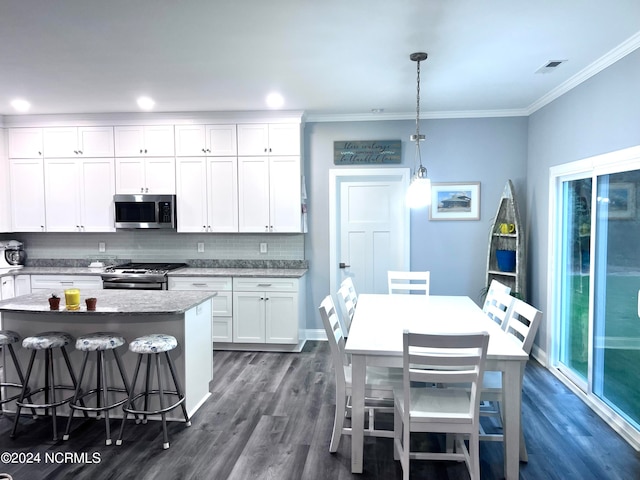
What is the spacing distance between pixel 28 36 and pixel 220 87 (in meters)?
1.49

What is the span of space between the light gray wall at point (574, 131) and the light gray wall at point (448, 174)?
0.99ft

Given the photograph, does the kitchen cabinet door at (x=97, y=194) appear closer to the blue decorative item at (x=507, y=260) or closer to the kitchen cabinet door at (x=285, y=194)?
the kitchen cabinet door at (x=285, y=194)

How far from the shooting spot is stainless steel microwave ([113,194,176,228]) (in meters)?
4.91

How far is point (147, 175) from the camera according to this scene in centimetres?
497

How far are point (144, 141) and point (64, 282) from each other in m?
1.81

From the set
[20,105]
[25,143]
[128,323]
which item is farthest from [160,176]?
[128,323]

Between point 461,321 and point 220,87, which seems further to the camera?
point 220,87

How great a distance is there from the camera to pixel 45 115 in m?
5.02

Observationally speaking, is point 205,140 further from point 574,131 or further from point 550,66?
point 574,131

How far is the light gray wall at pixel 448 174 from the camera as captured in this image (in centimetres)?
484

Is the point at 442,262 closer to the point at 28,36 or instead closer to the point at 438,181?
the point at 438,181

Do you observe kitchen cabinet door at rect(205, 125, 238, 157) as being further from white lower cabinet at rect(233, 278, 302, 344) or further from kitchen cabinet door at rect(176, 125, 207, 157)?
white lower cabinet at rect(233, 278, 302, 344)

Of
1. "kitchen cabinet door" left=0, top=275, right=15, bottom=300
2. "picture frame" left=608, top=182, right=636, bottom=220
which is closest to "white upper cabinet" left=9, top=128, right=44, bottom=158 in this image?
"kitchen cabinet door" left=0, top=275, right=15, bottom=300

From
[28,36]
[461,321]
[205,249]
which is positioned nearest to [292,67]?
[28,36]
